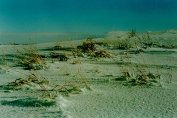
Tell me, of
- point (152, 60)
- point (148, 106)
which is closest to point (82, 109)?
point (148, 106)

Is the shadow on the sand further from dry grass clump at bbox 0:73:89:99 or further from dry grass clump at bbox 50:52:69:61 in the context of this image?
dry grass clump at bbox 50:52:69:61

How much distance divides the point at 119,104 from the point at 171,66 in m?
2.01

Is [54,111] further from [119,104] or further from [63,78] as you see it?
[63,78]

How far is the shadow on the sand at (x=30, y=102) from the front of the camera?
146 inches

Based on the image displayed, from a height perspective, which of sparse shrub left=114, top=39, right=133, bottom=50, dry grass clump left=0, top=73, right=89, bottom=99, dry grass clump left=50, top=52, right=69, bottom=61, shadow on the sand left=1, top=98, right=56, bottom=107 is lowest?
shadow on the sand left=1, top=98, right=56, bottom=107

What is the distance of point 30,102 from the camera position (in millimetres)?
3781

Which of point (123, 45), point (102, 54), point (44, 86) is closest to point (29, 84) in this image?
point (44, 86)

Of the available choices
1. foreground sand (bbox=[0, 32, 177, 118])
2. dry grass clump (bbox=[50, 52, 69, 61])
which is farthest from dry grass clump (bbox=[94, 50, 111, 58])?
dry grass clump (bbox=[50, 52, 69, 61])

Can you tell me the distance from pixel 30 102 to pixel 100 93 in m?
0.65

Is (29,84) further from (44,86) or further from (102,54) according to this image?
(102,54)

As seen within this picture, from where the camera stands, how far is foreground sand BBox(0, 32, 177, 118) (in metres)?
3.55

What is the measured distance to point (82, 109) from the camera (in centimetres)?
365

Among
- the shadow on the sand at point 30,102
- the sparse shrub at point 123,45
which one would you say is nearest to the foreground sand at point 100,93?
the shadow on the sand at point 30,102

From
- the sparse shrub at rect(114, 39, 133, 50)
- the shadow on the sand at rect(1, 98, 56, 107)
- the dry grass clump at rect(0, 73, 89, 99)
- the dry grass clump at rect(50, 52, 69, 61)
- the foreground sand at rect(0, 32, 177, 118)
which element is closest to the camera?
the foreground sand at rect(0, 32, 177, 118)
